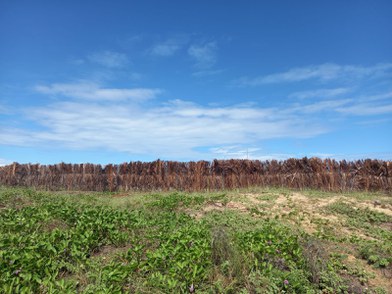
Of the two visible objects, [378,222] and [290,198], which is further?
[290,198]

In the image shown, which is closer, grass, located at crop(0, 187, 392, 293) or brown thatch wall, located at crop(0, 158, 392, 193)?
grass, located at crop(0, 187, 392, 293)

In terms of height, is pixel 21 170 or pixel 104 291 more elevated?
pixel 21 170

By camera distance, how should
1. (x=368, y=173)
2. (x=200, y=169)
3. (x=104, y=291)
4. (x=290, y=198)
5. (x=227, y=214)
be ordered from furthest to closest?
1. (x=200, y=169)
2. (x=368, y=173)
3. (x=290, y=198)
4. (x=227, y=214)
5. (x=104, y=291)

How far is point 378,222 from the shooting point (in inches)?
328

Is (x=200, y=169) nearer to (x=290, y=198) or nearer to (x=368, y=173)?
(x=290, y=198)

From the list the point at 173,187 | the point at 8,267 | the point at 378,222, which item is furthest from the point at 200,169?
the point at 8,267

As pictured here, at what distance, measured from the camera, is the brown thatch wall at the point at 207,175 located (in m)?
14.2

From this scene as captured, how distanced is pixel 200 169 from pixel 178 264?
11.6 meters

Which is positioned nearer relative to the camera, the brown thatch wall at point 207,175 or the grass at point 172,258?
the grass at point 172,258

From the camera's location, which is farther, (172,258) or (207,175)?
(207,175)

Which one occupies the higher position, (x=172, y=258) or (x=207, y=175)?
(x=207, y=175)

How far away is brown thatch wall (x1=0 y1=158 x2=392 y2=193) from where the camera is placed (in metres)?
14.2

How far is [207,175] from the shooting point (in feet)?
50.8

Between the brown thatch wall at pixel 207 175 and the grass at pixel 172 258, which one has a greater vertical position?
the brown thatch wall at pixel 207 175
